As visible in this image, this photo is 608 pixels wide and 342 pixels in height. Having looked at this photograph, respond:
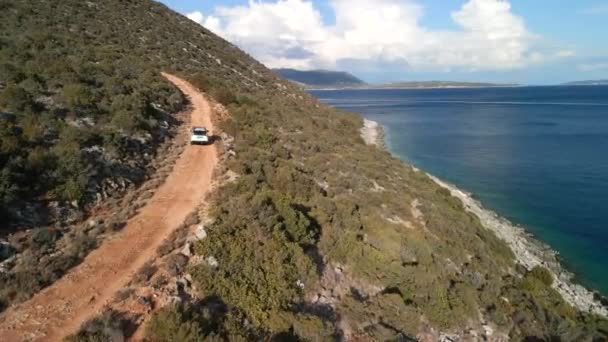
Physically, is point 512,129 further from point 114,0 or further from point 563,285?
point 114,0

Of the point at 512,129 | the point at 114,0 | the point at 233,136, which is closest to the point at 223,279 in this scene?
the point at 233,136

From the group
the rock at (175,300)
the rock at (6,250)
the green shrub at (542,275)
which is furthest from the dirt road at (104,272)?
the green shrub at (542,275)

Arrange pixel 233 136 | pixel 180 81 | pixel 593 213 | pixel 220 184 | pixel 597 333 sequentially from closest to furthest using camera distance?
pixel 597 333 < pixel 220 184 < pixel 233 136 < pixel 593 213 < pixel 180 81

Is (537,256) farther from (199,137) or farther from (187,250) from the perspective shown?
(199,137)

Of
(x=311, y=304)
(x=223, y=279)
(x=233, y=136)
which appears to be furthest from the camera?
(x=233, y=136)

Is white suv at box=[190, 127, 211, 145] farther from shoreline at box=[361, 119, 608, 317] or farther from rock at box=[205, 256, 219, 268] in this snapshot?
shoreline at box=[361, 119, 608, 317]

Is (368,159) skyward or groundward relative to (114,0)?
groundward
